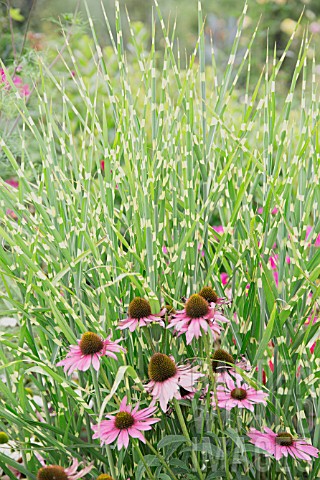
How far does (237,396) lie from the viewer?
861 millimetres

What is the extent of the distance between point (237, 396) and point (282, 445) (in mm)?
91

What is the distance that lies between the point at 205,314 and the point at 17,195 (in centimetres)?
38

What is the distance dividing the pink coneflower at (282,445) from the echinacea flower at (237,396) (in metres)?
0.05

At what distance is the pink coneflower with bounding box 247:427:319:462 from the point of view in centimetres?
85

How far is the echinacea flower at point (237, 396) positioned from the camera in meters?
0.84

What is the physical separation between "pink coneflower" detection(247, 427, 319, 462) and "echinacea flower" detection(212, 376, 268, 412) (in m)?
0.05

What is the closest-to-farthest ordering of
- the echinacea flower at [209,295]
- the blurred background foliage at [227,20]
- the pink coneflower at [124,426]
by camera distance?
1. the pink coneflower at [124,426]
2. the echinacea flower at [209,295]
3. the blurred background foliage at [227,20]

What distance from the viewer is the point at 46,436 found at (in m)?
0.93

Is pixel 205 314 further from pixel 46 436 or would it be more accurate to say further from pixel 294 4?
pixel 294 4

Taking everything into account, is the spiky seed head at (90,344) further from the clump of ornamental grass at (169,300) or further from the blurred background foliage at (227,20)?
the blurred background foliage at (227,20)

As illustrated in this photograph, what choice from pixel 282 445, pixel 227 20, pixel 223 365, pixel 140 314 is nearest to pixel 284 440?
pixel 282 445

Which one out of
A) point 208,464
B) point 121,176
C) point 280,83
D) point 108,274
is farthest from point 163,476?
point 280,83

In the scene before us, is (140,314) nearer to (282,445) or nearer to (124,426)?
(124,426)

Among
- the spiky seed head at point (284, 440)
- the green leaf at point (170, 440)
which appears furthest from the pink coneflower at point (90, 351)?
the spiky seed head at point (284, 440)
